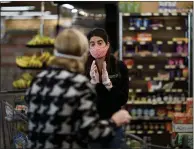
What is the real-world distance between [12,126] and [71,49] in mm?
2006

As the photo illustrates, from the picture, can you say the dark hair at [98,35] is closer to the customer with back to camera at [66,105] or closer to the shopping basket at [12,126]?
the shopping basket at [12,126]

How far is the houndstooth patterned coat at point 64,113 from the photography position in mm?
2984

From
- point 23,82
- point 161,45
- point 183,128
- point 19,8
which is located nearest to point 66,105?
point 183,128

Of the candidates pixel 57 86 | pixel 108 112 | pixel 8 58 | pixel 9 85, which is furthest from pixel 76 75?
pixel 8 58

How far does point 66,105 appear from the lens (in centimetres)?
300

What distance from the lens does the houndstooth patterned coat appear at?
298 cm

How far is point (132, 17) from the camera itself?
966 cm

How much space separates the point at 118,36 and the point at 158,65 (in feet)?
3.22

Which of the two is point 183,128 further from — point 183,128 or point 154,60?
point 154,60

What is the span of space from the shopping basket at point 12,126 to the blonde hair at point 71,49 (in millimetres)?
1609

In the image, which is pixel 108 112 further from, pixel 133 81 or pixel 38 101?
pixel 133 81

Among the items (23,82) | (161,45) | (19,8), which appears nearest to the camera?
(23,82)

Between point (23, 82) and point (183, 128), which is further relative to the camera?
point (23, 82)

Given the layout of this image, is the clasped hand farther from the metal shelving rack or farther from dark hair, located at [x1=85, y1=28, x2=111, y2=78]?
the metal shelving rack
